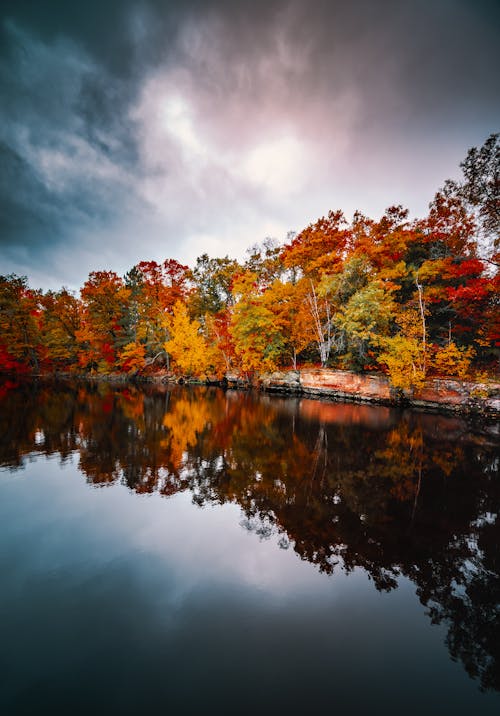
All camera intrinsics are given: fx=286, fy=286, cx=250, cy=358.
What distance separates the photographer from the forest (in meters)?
18.4

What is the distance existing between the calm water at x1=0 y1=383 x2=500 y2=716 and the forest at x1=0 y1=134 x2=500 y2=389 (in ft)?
43.9

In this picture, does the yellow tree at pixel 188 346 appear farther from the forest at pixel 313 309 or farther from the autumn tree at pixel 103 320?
the autumn tree at pixel 103 320

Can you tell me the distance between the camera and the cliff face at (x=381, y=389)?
1647 cm

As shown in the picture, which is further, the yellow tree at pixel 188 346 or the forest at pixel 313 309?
the yellow tree at pixel 188 346

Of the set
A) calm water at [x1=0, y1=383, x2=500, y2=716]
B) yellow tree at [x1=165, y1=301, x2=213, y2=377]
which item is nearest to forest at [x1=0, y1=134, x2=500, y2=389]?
yellow tree at [x1=165, y1=301, x2=213, y2=377]

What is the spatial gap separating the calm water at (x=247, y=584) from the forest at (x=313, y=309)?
13381 mm

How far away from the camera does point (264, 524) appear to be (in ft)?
17.5

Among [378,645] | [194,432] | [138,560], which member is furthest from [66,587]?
[194,432]

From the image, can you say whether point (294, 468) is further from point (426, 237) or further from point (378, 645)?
point (426, 237)

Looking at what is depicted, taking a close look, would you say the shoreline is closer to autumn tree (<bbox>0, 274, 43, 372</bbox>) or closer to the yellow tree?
the yellow tree

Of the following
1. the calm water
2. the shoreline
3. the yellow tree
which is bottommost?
the calm water

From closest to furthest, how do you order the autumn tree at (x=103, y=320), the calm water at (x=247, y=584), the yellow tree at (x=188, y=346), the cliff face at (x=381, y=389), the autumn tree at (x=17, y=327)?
the calm water at (x=247, y=584) → the cliff face at (x=381, y=389) → the yellow tree at (x=188, y=346) → the autumn tree at (x=17, y=327) → the autumn tree at (x=103, y=320)

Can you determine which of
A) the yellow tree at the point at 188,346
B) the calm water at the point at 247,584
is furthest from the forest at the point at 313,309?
the calm water at the point at 247,584

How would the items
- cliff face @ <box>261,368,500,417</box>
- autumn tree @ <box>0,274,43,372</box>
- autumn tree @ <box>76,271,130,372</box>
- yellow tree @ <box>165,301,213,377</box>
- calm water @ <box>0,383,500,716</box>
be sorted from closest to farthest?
calm water @ <box>0,383,500,716</box>, cliff face @ <box>261,368,500,417</box>, yellow tree @ <box>165,301,213,377</box>, autumn tree @ <box>0,274,43,372</box>, autumn tree @ <box>76,271,130,372</box>
